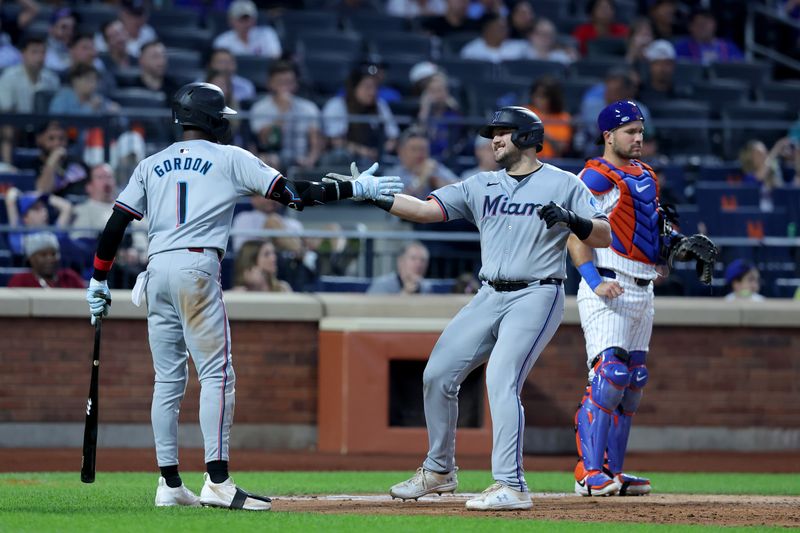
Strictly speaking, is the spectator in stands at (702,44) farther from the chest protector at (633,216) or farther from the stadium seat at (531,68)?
the chest protector at (633,216)

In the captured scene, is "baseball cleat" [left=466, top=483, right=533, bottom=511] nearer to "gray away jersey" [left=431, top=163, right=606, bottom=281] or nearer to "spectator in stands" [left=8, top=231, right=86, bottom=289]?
"gray away jersey" [left=431, top=163, right=606, bottom=281]

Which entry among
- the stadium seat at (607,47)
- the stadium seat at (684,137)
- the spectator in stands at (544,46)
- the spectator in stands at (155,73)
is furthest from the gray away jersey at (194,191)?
the stadium seat at (607,47)

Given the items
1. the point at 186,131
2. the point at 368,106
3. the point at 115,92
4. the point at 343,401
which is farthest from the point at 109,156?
the point at 186,131

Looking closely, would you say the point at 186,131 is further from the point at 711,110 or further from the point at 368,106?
the point at 711,110

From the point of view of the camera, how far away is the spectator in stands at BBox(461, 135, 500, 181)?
13562 millimetres

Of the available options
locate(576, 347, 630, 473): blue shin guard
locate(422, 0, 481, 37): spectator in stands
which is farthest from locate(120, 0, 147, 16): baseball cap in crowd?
locate(576, 347, 630, 473): blue shin guard

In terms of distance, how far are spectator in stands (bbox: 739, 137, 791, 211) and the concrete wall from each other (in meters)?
2.59

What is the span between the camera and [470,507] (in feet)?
23.3

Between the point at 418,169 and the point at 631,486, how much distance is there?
19.2 feet

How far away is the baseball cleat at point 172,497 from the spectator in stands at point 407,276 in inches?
204

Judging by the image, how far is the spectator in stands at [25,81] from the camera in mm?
13633

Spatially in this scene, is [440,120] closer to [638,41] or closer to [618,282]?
[638,41]

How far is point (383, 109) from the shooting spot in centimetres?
Answer: 1502

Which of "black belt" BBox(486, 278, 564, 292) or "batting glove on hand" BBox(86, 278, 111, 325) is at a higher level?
"black belt" BBox(486, 278, 564, 292)
